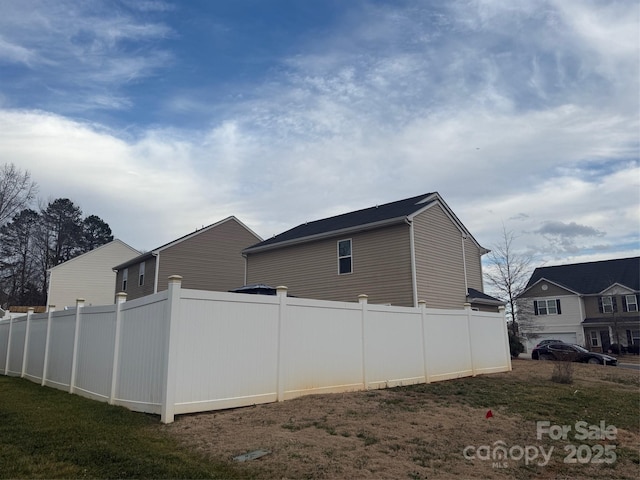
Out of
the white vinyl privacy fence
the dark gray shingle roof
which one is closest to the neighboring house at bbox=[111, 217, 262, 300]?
the dark gray shingle roof

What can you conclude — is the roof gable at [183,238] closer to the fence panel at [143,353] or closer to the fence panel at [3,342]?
the fence panel at [3,342]

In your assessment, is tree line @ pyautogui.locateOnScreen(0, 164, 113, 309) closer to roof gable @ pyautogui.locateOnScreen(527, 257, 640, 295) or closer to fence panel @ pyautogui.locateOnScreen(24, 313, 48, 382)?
fence panel @ pyautogui.locateOnScreen(24, 313, 48, 382)

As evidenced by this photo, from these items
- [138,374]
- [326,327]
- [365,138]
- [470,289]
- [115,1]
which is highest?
[115,1]

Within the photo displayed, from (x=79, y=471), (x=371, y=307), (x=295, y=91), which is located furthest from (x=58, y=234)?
(x=79, y=471)

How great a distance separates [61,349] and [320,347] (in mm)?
6512

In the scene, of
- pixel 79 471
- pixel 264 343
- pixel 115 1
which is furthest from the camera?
pixel 115 1

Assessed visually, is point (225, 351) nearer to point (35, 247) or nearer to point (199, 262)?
point (199, 262)

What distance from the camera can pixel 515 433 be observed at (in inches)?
271

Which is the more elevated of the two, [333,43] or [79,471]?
[333,43]

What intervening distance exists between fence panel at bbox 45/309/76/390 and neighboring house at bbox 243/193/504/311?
9.62m

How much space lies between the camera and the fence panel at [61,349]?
10312 millimetres

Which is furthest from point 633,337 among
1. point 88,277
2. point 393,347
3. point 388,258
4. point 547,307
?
point 88,277

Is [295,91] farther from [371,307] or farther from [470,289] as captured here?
[470,289]

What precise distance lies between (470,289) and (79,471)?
1717cm
